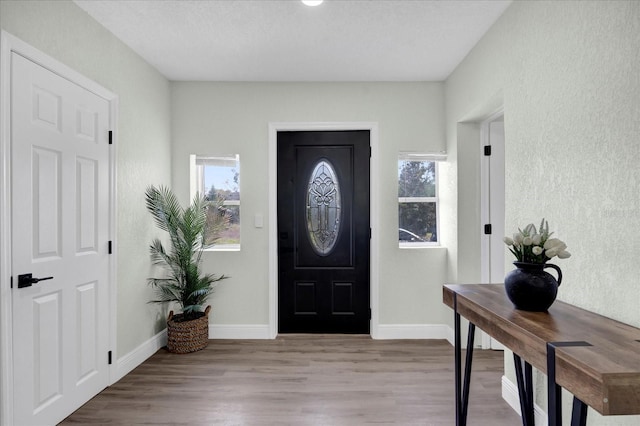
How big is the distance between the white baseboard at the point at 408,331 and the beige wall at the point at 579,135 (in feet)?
4.97

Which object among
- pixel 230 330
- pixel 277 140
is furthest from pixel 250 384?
pixel 277 140

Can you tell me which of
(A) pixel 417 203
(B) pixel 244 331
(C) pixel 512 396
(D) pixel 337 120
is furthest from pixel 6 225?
(A) pixel 417 203

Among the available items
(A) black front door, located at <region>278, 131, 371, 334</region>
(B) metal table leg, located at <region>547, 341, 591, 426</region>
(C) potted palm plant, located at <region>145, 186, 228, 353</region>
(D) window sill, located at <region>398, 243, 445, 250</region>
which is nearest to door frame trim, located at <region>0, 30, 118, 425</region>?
(C) potted palm plant, located at <region>145, 186, 228, 353</region>

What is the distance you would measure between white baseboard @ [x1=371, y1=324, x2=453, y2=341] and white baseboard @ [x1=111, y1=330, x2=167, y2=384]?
205 cm

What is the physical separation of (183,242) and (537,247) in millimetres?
2806

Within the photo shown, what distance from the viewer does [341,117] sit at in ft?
12.2

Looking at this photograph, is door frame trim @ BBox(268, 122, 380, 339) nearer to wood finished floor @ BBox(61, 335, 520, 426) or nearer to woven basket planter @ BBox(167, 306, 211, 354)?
wood finished floor @ BBox(61, 335, 520, 426)

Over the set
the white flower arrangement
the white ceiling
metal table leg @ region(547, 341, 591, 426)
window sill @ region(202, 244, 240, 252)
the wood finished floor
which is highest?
the white ceiling

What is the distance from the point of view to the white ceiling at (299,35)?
7.90 ft

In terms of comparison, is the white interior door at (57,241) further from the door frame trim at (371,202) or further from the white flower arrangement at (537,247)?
the white flower arrangement at (537,247)

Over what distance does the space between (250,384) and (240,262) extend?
1.28 m

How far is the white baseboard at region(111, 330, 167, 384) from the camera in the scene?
2852mm

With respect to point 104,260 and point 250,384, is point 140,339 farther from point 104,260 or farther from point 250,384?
point 250,384

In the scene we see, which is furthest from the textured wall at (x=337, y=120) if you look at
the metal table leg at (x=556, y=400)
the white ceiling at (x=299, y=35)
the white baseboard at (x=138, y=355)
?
the metal table leg at (x=556, y=400)
